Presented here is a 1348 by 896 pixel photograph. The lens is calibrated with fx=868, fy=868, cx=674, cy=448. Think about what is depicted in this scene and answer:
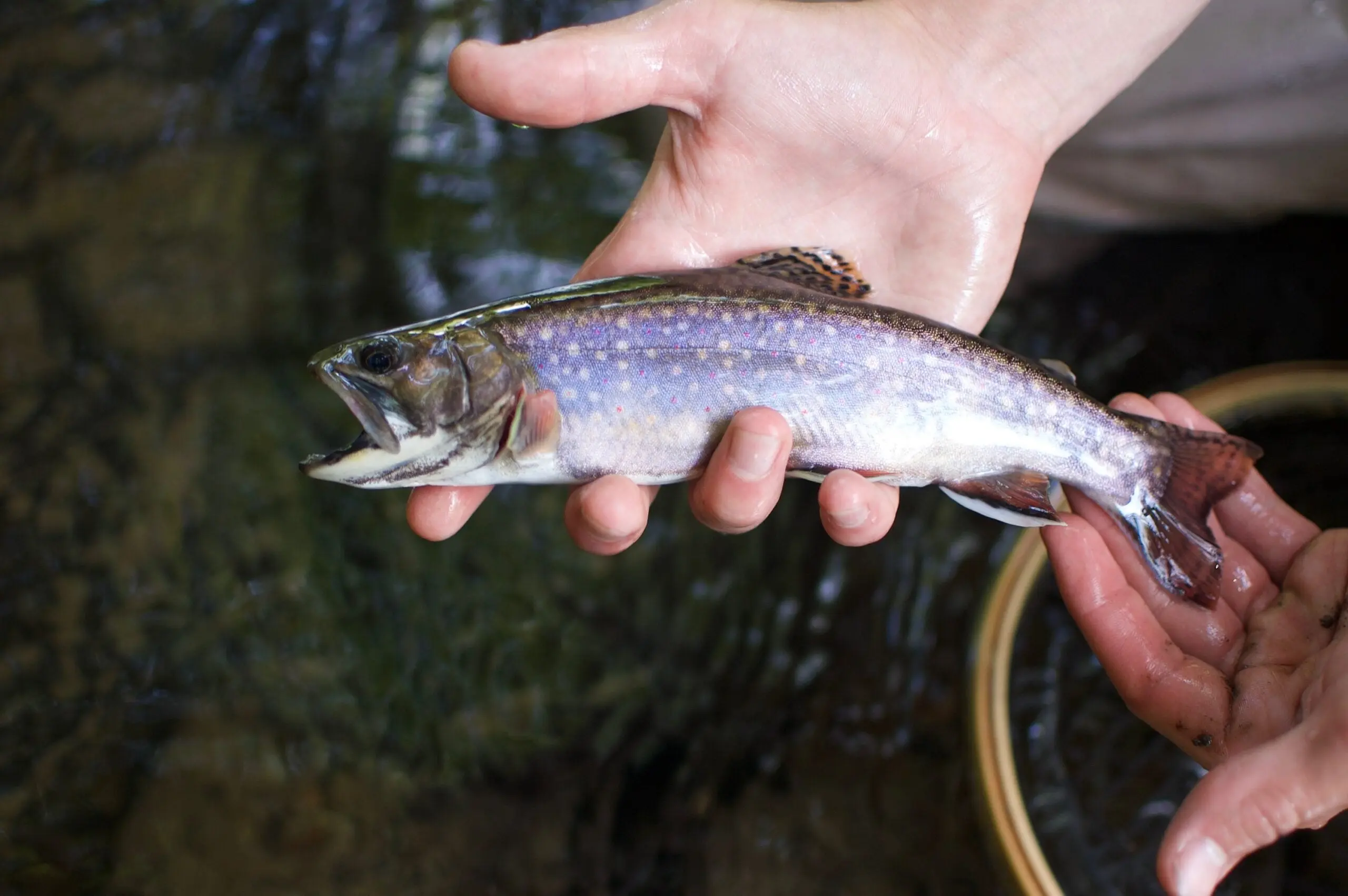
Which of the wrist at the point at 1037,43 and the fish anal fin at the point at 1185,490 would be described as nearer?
the fish anal fin at the point at 1185,490

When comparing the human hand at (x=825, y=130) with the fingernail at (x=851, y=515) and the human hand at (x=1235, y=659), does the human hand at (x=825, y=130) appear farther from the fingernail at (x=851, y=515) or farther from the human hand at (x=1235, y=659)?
the human hand at (x=1235, y=659)

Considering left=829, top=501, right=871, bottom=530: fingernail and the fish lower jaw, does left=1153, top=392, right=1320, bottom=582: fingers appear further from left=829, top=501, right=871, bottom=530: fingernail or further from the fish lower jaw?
the fish lower jaw

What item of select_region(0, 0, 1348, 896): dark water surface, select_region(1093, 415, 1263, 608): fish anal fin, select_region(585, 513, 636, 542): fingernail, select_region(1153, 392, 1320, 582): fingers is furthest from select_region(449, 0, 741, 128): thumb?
select_region(0, 0, 1348, 896): dark water surface

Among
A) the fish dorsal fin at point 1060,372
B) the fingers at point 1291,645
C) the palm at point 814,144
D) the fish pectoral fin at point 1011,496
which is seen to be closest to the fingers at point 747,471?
the fish pectoral fin at point 1011,496

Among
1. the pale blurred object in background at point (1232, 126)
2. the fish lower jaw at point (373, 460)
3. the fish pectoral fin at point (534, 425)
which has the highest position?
the pale blurred object in background at point (1232, 126)

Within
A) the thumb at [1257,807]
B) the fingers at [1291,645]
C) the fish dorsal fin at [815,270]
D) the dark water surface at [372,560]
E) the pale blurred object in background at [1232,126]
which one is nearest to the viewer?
the thumb at [1257,807]

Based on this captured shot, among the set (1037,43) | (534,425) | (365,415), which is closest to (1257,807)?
(534,425)

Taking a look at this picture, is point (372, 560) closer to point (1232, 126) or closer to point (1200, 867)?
point (1200, 867)
